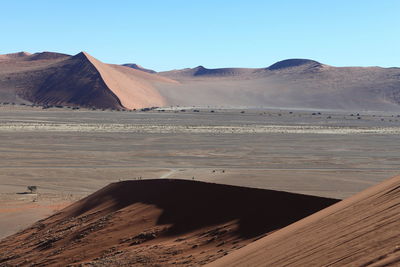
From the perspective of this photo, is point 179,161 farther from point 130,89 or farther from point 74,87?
point 130,89

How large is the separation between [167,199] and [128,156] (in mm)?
24218

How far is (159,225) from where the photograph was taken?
15.0m

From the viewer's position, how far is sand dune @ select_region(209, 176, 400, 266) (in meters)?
7.02

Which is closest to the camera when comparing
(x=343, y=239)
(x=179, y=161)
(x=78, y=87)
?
(x=343, y=239)

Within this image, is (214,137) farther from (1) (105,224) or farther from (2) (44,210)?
(1) (105,224)

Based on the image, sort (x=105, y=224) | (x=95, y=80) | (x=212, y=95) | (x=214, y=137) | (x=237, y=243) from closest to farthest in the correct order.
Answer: (x=237, y=243)
(x=105, y=224)
(x=214, y=137)
(x=95, y=80)
(x=212, y=95)

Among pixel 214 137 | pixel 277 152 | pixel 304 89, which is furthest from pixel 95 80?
pixel 277 152

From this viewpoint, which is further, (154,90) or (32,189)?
(154,90)

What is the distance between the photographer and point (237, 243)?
12117 millimetres

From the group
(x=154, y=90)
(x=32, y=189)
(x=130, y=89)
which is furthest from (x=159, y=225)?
(x=154, y=90)

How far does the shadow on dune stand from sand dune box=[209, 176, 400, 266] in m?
1.95

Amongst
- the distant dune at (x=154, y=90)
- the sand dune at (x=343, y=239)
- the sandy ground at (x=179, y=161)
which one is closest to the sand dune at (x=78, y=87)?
the distant dune at (x=154, y=90)

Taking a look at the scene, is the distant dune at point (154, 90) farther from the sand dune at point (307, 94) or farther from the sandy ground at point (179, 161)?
the sandy ground at point (179, 161)

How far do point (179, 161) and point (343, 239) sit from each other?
29.5m
